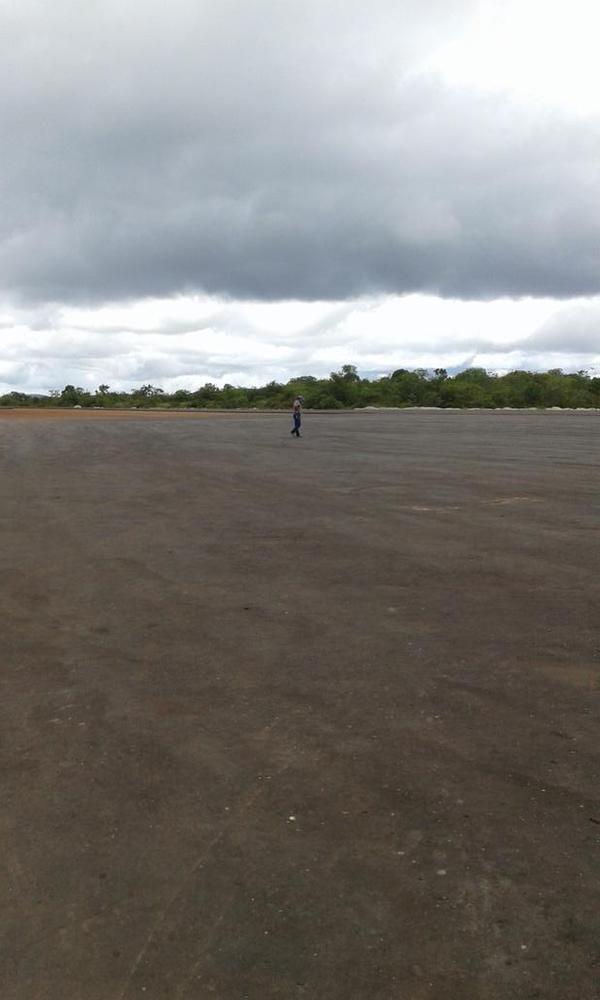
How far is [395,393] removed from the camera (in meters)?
111

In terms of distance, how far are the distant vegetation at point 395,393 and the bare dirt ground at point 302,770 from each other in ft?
283

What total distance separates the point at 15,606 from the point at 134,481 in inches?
446

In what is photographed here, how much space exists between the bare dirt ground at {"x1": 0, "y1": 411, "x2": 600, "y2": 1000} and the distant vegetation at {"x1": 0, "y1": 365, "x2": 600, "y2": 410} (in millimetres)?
86219

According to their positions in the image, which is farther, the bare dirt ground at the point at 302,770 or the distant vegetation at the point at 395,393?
the distant vegetation at the point at 395,393

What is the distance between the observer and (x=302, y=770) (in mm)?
4785

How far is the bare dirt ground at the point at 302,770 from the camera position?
10.9 feet

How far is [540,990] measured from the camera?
10.1ft

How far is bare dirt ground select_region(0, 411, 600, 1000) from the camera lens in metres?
3.31

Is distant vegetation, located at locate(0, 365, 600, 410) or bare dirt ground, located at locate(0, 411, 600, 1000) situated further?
distant vegetation, located at locate(0, 365, 600, 410)

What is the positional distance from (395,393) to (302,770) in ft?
353

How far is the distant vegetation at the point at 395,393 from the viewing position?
104 m

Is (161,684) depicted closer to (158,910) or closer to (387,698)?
(387,698)

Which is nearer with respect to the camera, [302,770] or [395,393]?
[302,770]

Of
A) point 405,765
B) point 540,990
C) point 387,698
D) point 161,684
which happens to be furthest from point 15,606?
point 540,990
